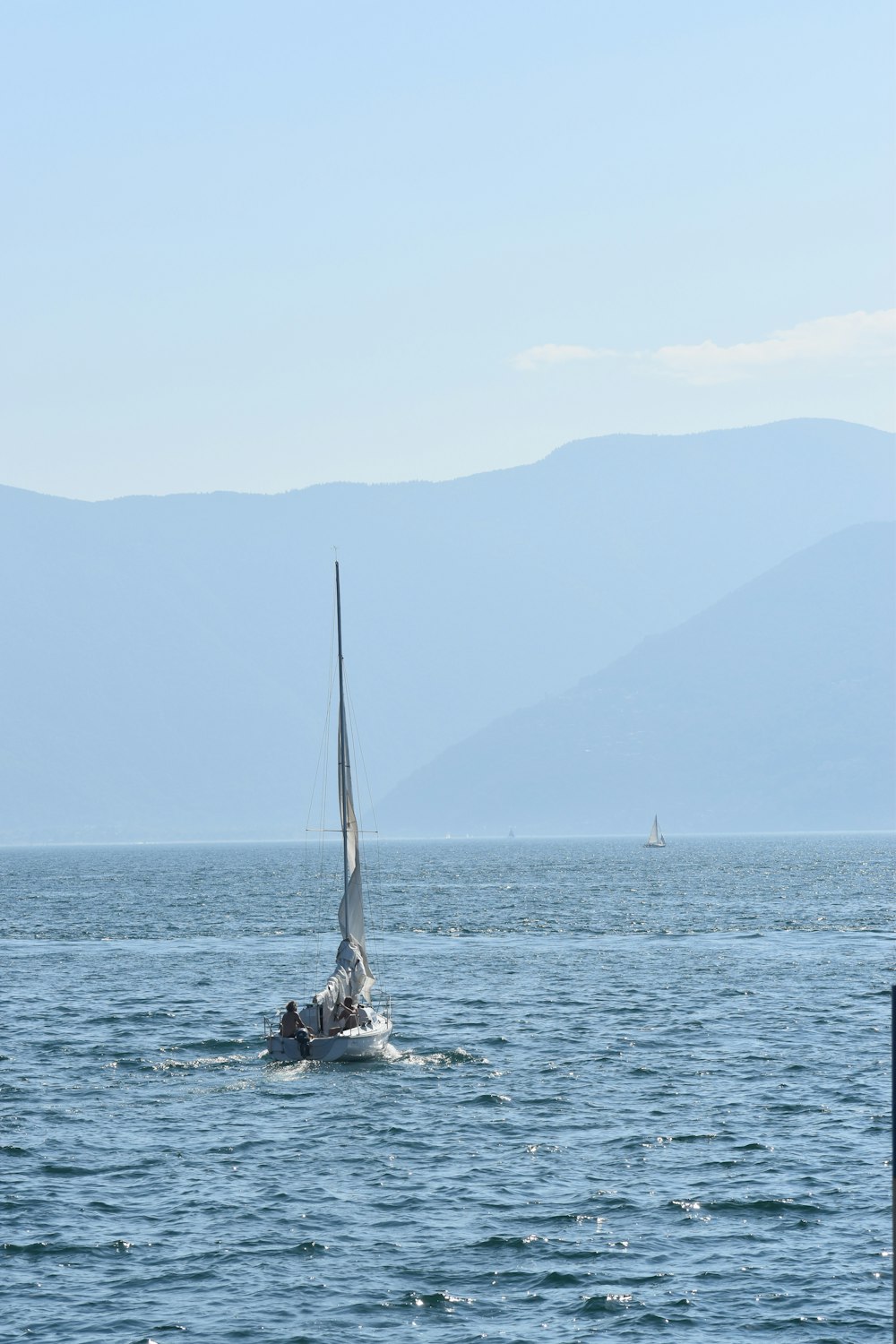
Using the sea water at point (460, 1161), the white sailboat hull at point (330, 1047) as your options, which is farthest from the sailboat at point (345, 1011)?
the sea water at point (460, 1161)

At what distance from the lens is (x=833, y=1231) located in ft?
122

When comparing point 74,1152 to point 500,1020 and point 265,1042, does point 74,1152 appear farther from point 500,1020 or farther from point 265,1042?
point 500,1020

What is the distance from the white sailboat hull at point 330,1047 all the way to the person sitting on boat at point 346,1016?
10.9 inches

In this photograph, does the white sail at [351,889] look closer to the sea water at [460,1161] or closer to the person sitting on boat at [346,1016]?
the person sitting on boat at [346,1016]

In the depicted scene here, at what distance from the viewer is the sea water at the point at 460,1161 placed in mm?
32406

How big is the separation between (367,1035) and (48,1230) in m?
20.9

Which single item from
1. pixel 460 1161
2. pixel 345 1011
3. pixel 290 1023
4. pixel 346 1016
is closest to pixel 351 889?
pixel 345 1011

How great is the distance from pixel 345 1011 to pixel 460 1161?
49.6 feet

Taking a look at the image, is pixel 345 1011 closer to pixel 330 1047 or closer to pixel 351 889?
pixel 330 1047

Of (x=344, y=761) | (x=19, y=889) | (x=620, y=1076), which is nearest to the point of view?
(x=620, y=1076)

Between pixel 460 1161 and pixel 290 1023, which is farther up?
pixel 290 1023

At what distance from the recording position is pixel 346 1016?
191 feet

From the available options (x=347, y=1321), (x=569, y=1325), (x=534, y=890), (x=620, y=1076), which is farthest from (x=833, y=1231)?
(x=534, y=890)

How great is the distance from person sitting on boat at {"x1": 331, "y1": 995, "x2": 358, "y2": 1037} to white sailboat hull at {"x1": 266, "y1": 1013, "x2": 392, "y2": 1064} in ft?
0.91
